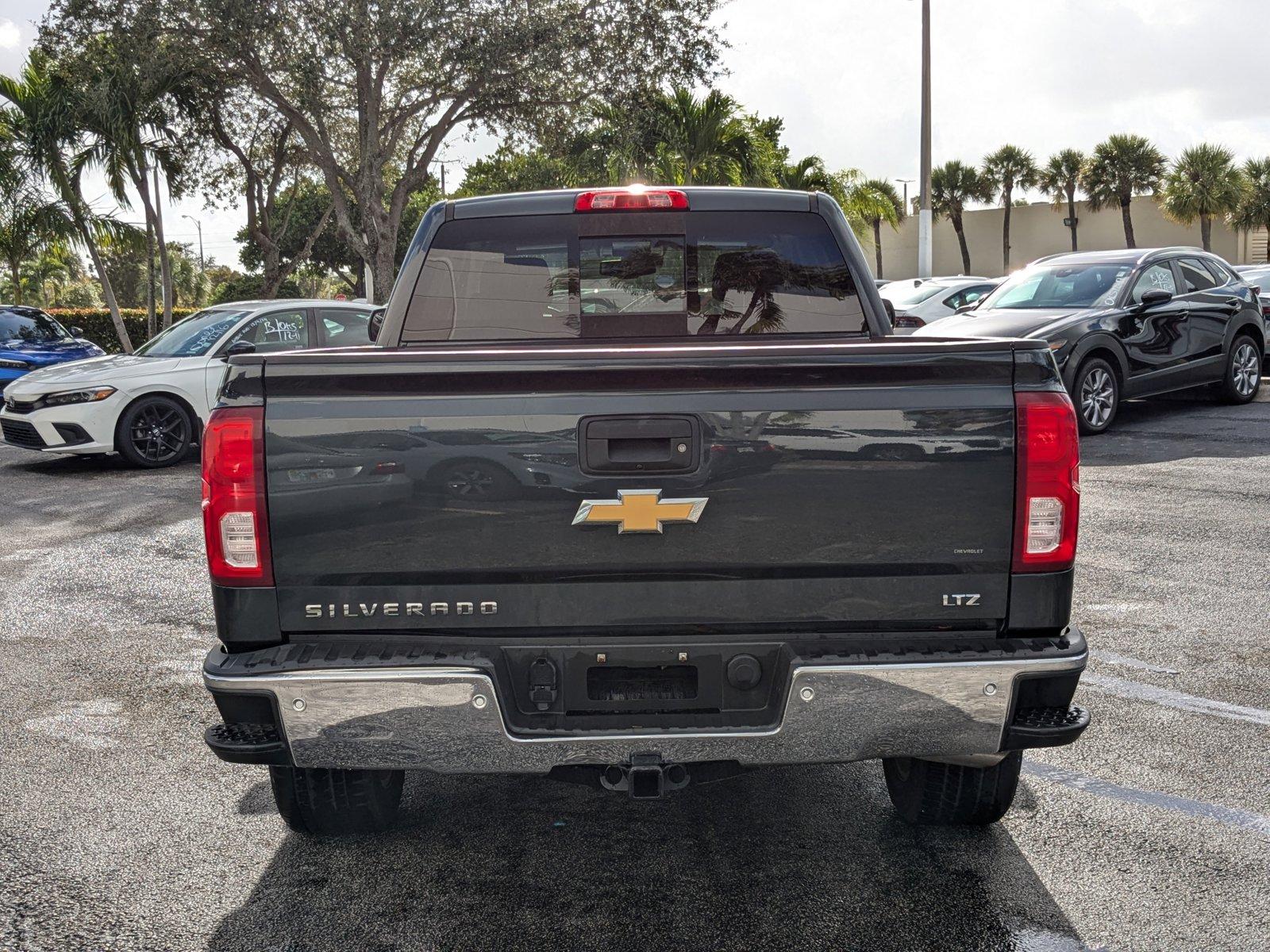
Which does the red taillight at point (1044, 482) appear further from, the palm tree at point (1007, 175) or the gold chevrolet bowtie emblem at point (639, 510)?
the palm tree at point (1007, 175)

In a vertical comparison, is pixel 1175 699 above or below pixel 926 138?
below

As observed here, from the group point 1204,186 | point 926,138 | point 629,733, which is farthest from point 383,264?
point 1204,186

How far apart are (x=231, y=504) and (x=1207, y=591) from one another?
5422 mm

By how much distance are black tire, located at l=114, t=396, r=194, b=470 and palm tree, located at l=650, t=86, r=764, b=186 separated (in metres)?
14.3

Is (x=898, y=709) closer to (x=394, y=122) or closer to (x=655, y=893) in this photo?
(x=655, y=893)

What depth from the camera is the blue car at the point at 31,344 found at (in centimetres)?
1573

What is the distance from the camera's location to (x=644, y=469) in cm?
285


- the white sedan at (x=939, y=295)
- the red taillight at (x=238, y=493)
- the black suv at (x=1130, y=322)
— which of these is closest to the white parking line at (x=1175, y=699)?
the red taillight at (x=238, y=493)

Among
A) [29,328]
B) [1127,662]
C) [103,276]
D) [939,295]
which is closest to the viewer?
[1127,662]

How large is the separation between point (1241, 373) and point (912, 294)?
5.21 m

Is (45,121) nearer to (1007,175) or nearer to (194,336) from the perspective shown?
(194,336)

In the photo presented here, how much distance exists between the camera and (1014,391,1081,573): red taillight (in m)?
2.88

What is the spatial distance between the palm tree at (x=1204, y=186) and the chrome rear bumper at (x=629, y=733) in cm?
5055

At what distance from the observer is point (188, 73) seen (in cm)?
2222
